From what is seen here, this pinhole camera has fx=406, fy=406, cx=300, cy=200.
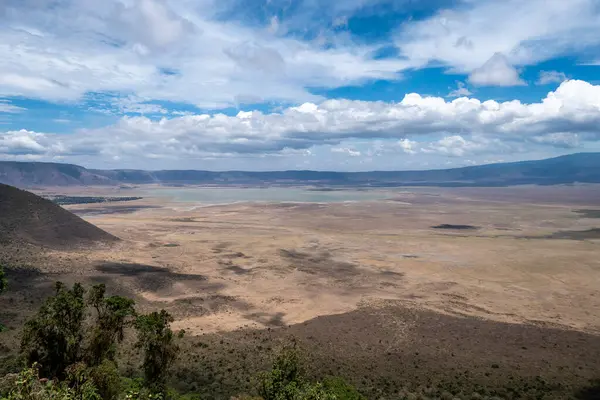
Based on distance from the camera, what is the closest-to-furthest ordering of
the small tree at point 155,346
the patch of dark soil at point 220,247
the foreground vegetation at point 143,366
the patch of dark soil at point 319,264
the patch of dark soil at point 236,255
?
the foreground vegetation at point 143,366 → the small tree at point 155,346 → the patch of dark soil at point 319,264 → the patch of dark soil at point 236,255 → the patch of dark soil at point 220,247

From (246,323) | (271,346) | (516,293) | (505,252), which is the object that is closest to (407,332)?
(271,346)

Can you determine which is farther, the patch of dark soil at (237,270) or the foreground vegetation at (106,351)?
the patch of dark soil at (237,270)

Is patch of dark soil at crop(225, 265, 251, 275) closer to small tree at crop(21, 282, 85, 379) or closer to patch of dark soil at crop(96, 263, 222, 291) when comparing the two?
patch of dark soil at crop(96, 263, 222, 291)

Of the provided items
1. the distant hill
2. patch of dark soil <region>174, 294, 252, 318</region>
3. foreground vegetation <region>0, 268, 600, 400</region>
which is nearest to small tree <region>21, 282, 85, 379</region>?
foreground vegetation <region>0, 268, 600, 400</region>

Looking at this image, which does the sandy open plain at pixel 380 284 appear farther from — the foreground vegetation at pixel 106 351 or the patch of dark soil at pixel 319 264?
the foreground vegetation at pixel 106 351

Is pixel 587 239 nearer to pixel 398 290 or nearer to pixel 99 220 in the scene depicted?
pixel 398 290

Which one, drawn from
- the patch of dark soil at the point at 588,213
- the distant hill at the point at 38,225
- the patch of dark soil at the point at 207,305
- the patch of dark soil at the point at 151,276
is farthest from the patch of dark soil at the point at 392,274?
the patch of dark soil at the point at 588,213

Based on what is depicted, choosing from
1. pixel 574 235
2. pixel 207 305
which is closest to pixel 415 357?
pixel 207 305

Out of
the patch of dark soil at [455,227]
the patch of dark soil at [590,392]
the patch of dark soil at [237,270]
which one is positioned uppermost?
the patch of dark soil at [455,227]
